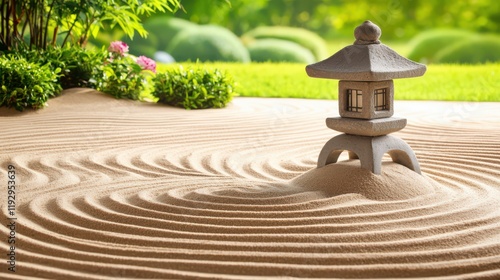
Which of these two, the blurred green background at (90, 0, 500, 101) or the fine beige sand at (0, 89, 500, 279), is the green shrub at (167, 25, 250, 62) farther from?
the fine beige sand at (0, 89, 500, 279)

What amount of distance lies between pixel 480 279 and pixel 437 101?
238 inches

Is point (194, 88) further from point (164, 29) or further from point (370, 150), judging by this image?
point (164, 29)

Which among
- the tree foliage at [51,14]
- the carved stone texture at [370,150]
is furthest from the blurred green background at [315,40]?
the carved stone texture at [370,150]

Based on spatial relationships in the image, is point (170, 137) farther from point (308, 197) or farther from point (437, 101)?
point (437, 101)

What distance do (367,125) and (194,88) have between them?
3.72 metres

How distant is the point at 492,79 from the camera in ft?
35.5

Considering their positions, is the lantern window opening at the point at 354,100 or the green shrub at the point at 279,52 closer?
the lantern window opening at the point at 354,100

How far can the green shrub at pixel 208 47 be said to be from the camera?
13883 millimetres

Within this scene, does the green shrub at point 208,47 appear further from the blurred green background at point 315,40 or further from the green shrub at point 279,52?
the green shrub at point 279,52

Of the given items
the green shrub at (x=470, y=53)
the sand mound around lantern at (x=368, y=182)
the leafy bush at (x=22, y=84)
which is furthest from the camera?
the green shrub at (x=470, y=53)

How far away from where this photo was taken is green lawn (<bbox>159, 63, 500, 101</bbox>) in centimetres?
956

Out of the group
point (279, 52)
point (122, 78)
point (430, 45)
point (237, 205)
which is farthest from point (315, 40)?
point (237, 205)

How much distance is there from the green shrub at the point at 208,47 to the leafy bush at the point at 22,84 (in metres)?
6.77

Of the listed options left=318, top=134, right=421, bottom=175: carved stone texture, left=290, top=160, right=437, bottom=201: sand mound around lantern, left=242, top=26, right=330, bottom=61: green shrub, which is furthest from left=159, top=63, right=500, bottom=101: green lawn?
left=290, top=160, right=437, bottom=201: sand mound around lantern
